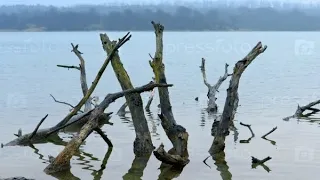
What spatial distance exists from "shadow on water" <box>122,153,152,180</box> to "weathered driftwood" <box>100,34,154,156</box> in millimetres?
310

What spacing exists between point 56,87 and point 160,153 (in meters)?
42.6

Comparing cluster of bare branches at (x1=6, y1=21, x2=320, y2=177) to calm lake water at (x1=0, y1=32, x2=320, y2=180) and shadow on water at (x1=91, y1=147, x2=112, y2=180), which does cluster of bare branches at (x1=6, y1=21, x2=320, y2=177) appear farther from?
shadow on water at (x1=91, y1=147, x2=112, y2=180)

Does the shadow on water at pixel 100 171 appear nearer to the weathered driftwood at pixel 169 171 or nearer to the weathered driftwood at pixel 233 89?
the weathered driftwood at pixel 169 171

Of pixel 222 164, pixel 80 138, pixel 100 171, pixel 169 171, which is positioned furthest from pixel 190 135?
pixel 80 138

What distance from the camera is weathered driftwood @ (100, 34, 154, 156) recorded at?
22031mm

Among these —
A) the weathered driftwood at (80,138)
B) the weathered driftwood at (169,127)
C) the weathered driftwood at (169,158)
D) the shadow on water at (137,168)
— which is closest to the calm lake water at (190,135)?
the shadow on water at (137,168)

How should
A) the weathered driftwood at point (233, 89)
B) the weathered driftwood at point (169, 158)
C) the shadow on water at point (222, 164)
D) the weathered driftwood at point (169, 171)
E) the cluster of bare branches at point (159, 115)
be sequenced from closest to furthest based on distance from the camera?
the weathered driftwood at point (169, 158)
the cluster of bare branches at point (159, 115)
the weathered driftwood at point (169, 171)
the shadow on water at point (222, 164)
the weathered driftwood at point (233, 89)

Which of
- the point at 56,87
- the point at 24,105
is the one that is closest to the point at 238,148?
the point at 24,105

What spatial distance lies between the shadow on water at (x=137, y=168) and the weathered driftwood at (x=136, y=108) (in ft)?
1.02

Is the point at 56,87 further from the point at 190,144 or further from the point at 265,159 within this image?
the point at 265,159

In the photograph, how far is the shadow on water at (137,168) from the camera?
2059cm

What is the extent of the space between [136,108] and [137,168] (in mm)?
2189

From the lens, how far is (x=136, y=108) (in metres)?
22.1

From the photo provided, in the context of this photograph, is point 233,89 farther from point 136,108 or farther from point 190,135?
point 190,135
